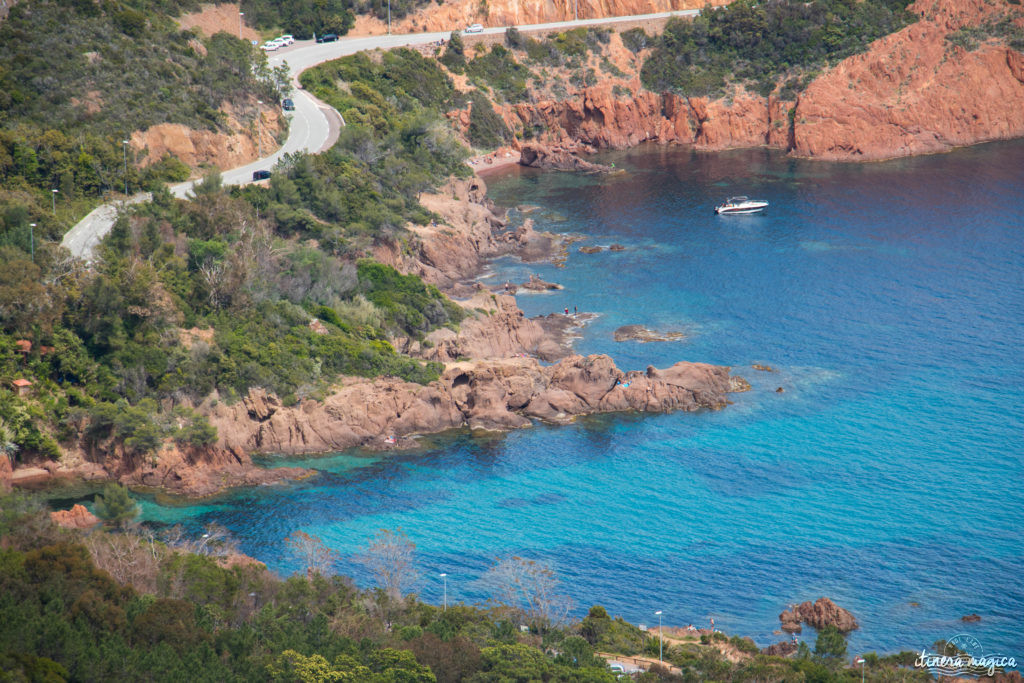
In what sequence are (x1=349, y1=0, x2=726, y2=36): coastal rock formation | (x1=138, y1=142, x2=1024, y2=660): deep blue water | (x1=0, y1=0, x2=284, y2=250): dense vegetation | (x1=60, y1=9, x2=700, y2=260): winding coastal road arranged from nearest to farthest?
(x1=138, y1=142, x2=1024, y2=660): deep blue water < (x1=60, y1=9, x2=700, y2=260): winding coastal road < (x1=0, y1=0, x2=284, y2=250): dense vegetation < (x1=349, y1=0, x2=726, y2=36): coastal rock formation

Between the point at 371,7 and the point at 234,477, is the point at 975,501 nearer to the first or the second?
the point at 234,477

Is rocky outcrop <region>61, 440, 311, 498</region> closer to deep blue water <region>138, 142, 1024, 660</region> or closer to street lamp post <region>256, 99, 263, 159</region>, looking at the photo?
deep blue water <region>138, 142, 1024, 660</region>

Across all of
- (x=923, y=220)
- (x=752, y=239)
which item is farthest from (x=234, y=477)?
(x=923, y=220)

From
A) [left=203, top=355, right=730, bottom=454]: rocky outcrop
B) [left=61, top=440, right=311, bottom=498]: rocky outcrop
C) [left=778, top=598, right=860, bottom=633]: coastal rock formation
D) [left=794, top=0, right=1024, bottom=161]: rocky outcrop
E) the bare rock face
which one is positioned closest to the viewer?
[left=778, top=598, right=860, bottom=633]: coastal rock formation

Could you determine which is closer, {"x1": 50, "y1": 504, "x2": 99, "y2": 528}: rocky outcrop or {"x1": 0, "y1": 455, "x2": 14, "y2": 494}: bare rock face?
{"x1": 50, "y1": 504, "x2": 99, "y2": 528}: rocky outcrop

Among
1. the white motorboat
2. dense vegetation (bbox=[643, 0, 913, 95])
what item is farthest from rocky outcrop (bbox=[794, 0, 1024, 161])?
the white motorboat

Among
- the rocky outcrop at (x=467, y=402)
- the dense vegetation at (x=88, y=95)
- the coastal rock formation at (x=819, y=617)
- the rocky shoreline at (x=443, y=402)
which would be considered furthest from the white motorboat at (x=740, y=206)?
the coastal rock formation at (x=819, y=617)

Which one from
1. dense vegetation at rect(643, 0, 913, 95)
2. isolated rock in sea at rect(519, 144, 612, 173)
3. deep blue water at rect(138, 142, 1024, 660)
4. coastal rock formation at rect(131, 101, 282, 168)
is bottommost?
deep blue water at rect(138, 142, 1024, 660)

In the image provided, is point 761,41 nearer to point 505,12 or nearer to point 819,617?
point 505,12
